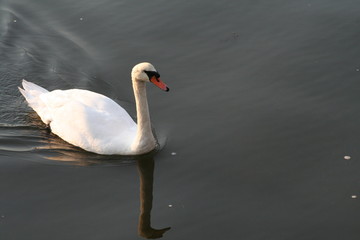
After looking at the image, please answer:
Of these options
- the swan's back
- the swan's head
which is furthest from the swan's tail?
the swan's head

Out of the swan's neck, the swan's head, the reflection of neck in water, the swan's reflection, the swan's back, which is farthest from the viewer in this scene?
the swan's back

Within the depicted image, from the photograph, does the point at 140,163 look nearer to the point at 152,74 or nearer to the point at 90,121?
the point at 90,121

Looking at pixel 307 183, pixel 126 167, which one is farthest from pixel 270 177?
pixel 126 167

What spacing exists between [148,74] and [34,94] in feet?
9.80

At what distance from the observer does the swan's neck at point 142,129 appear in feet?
35.1

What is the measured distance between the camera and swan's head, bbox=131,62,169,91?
33.6ft

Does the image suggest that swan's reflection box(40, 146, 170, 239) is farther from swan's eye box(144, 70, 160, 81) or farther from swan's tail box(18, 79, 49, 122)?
swan's eye box(144, 70, 160, 81)

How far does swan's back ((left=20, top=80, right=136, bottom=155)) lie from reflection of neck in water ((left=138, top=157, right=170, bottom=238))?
0.41 meters

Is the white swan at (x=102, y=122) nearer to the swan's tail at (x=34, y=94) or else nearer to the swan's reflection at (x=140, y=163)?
the swan's reflection at (x=140, y=163)

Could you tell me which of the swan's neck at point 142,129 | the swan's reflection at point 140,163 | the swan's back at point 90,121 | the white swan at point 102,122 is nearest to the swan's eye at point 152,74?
the white swan at point 102,122

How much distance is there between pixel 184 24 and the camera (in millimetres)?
14766

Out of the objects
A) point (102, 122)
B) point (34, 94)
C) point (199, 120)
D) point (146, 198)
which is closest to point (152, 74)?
point (102, 122)

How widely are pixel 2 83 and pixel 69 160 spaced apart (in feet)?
10.3

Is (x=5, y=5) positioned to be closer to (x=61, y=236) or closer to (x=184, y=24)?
(x=184, y=24)
